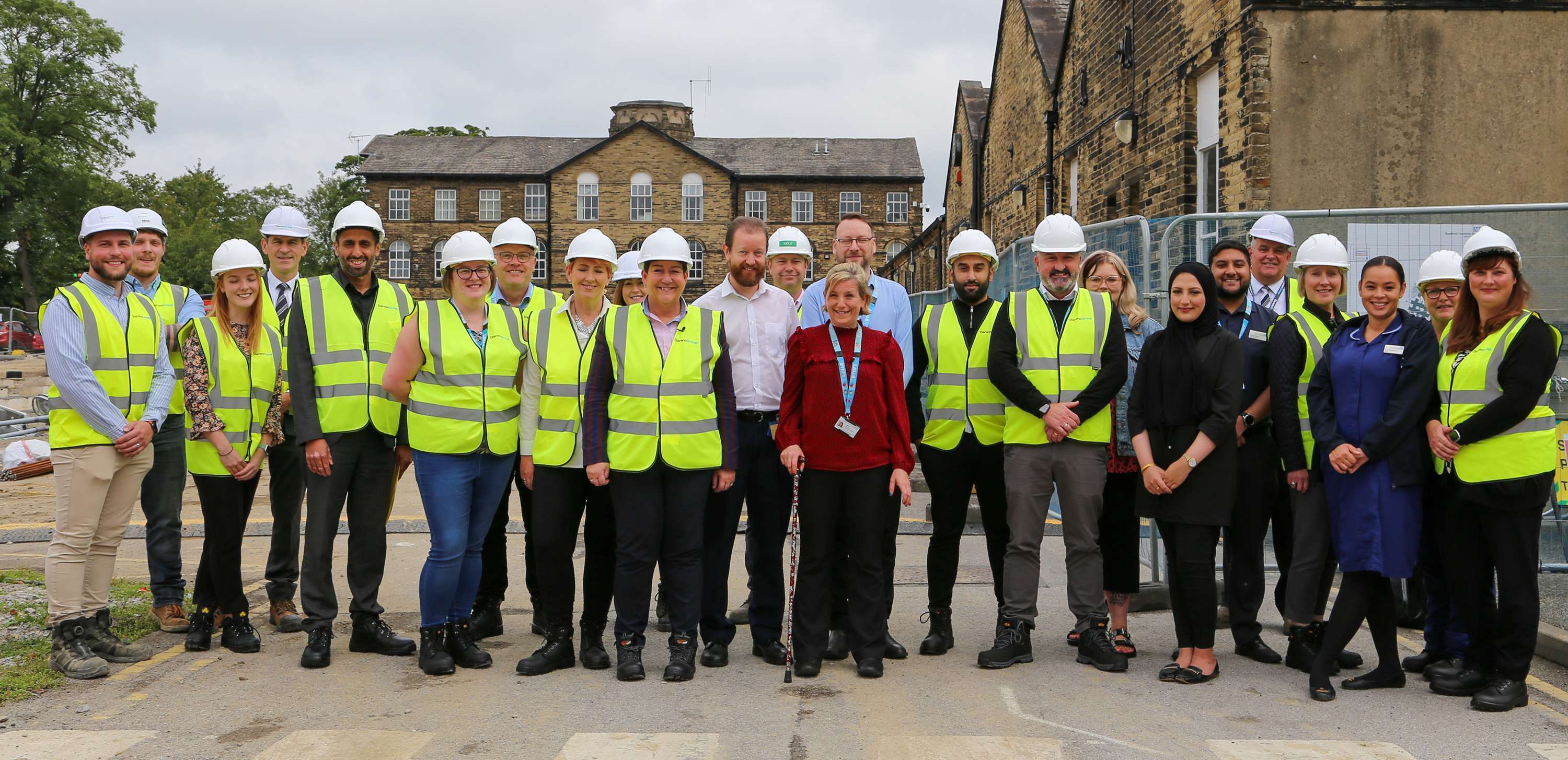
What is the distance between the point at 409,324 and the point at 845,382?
2058 mm

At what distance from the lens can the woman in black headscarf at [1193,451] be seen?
5.88m

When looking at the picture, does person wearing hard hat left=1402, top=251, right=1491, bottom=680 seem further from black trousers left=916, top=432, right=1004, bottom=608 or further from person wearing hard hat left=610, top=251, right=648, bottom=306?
person wearing hard hat left=610, top=251, right=648, bottom=306

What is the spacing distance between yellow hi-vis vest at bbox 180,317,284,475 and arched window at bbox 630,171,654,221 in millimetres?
60357

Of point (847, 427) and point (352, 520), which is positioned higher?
point (847, 427)

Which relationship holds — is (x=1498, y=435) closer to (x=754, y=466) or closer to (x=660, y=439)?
(x=754, y=466)

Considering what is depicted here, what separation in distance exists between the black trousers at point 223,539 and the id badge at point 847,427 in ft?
10.1

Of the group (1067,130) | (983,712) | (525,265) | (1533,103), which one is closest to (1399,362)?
(983,712)

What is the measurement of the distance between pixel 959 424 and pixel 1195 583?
1340 millimetres

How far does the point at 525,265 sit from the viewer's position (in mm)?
6902

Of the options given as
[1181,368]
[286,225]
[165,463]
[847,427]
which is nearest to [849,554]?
[847,427]

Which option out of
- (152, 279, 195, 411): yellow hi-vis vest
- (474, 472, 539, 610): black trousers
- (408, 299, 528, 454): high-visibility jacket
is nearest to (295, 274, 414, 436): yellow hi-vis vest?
(408, 299, 528, 454): high-visibility jacket

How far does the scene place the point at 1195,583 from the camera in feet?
19.4

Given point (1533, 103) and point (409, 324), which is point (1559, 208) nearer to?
point (1533, 103)

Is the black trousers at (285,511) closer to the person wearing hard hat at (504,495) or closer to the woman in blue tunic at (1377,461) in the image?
the person wearing hard hat at (504,495)
